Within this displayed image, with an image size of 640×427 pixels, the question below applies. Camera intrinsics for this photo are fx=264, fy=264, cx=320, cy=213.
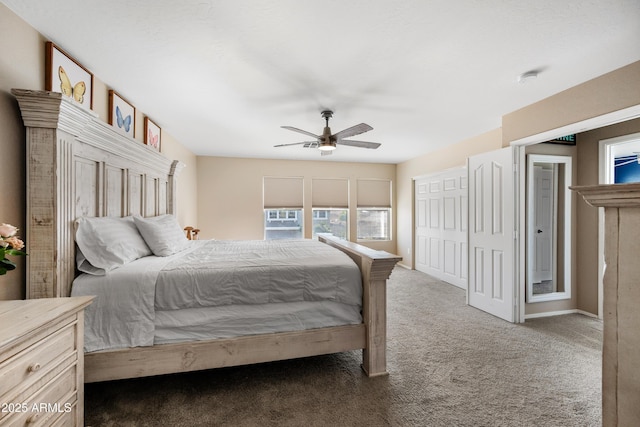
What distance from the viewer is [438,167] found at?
5.09 meters

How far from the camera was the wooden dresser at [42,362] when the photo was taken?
1.02m

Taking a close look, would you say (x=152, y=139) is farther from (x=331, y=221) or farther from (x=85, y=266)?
(x=331, y=221)

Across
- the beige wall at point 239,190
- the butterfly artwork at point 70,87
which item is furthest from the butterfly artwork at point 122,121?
the beige wall at point 239,190

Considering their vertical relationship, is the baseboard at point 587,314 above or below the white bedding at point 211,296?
below

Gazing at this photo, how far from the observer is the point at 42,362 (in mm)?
1177

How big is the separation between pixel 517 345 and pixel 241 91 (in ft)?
12.1

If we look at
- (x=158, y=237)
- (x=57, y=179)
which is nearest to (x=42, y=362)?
(x=57, y=179)

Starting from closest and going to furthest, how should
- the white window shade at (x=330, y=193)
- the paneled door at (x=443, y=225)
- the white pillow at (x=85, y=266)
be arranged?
the white pillow at (x=85, y=266), the paneled door at (x=443, y=225), the white window shade at (x=330, y=193)

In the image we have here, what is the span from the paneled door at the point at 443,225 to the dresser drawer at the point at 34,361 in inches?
192

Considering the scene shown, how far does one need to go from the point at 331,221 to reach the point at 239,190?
221cm

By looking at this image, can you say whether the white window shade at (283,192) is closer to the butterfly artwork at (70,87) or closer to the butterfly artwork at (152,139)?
A: the butterfly artwork at (152,139)

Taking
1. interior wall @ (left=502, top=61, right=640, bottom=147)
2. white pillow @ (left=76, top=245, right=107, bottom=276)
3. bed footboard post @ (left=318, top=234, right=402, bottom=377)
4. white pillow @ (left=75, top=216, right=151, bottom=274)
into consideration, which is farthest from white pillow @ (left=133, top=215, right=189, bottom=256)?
interior wall @ (left=502, top=61, right=640, bottom=147)

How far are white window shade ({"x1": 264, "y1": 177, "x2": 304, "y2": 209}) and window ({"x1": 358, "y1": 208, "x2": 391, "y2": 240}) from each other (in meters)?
1.57

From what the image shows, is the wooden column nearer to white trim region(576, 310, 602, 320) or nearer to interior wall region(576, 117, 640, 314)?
interior wall region(576, 117, 640, 314)
